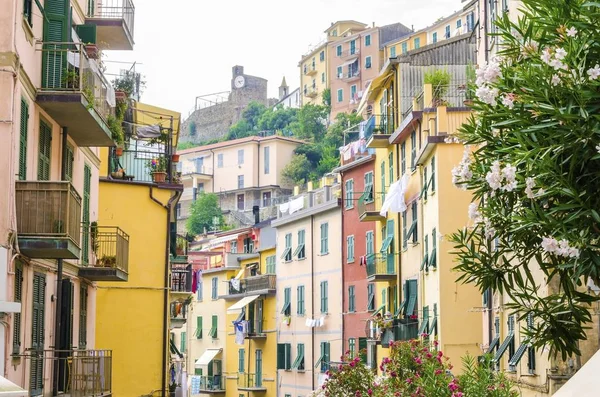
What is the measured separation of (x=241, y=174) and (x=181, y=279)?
3092 inches

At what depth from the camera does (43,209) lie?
60.2 feet

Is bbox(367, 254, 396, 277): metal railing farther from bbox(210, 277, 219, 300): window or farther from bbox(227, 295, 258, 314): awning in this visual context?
bbox(210, 277, 219, 300): window

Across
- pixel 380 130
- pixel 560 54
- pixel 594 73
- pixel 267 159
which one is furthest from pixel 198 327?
pixel 594 73

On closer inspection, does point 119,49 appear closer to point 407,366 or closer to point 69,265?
point 69,265

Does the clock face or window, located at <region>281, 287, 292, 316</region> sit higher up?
the clock face

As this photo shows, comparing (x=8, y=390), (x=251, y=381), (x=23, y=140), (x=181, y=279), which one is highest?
(x=23, y=140)

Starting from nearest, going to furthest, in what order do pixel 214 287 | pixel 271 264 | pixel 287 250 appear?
pixel 287 250 → pixel 271 264 → pixel 214 287

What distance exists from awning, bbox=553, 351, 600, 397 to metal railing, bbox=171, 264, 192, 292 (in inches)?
1125

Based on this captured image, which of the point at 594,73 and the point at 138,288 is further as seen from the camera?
the point at 138,288

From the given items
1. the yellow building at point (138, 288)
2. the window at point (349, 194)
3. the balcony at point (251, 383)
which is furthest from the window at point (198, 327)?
the yellow building at point (138, 288)

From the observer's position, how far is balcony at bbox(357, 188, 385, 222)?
4591 centimetres

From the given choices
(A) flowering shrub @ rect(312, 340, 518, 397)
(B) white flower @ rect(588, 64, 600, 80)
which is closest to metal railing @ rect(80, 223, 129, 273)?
(A) flowering shrub @ rect(312, 340, 518, 397)

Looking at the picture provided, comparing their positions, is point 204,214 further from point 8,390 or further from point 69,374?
point 8,390

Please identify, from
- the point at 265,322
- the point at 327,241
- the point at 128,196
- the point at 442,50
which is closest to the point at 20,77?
the point at 128,196
